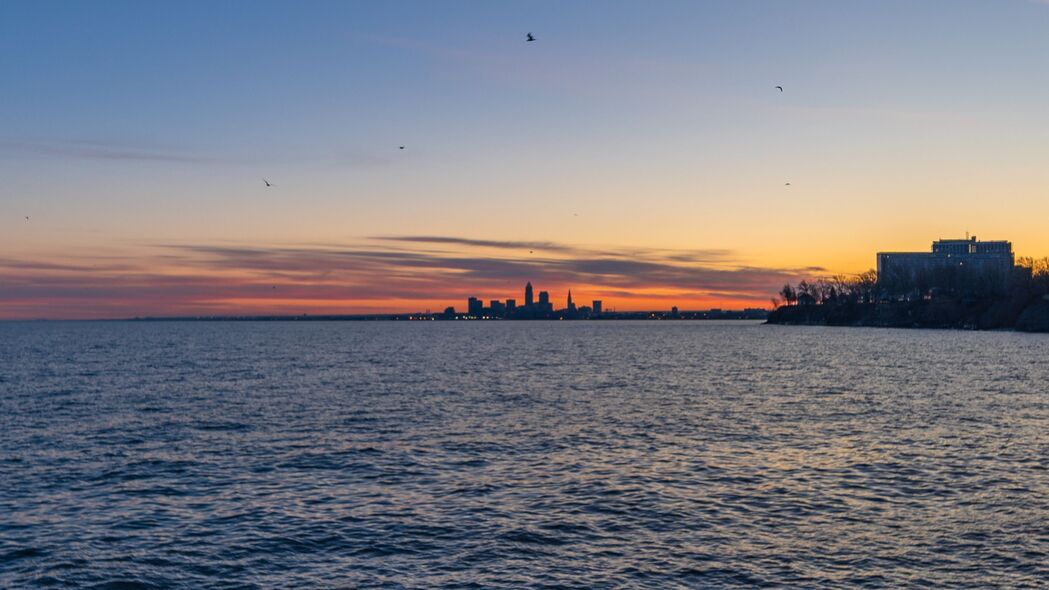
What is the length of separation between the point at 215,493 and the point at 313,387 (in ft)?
155

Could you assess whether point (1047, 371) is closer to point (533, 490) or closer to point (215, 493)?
point (533, 490)

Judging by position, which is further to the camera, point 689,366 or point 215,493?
point 689,366

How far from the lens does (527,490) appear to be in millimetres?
33875

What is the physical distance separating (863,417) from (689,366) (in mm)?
57615

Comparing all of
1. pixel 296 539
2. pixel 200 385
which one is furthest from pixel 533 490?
pixel 200 385

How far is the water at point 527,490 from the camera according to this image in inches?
957

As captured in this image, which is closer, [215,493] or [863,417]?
[215,493]

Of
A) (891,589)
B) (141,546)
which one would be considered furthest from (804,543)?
(141,546)

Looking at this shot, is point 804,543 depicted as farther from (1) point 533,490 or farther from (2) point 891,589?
(1) point 533,490

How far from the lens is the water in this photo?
79.8 feet

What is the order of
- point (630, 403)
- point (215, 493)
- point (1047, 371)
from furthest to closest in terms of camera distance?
point (1047, 371), point (630, 403), point (215, 493)

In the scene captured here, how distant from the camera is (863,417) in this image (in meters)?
55.5

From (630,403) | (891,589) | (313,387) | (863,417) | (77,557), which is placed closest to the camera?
(891,589)

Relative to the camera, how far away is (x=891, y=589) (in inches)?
867
